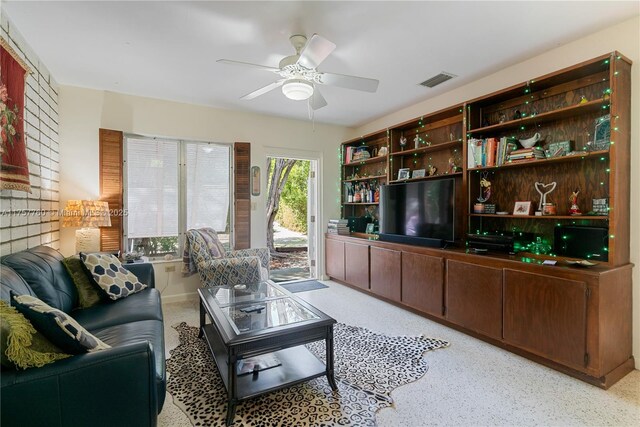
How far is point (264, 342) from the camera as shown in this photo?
A: 5.95 feet

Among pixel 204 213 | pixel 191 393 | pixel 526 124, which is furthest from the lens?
pixel 204 213

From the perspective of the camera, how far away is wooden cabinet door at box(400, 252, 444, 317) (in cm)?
315

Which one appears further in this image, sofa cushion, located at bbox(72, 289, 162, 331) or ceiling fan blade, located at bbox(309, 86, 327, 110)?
ceiling fan blade, located at bbox(309, 86, 327, 110)

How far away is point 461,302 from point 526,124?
179cm

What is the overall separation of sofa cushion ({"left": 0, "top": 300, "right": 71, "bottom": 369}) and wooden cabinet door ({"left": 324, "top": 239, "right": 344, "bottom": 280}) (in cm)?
374

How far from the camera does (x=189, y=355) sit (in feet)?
8.22

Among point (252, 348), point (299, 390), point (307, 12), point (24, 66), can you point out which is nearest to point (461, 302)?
point (299, 390)

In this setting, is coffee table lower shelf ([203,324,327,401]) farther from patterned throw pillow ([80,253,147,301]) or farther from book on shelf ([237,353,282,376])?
patterned throw pillow ([80,253,147,301])

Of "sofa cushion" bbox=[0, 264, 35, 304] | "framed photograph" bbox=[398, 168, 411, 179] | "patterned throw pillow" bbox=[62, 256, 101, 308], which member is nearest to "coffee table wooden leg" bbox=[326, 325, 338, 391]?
"sofa cushion" bbox=[0, 264, 35, 304]

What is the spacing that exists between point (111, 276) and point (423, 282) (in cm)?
299

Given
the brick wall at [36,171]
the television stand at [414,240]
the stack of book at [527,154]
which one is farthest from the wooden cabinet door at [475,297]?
the brick wall at [36,171]

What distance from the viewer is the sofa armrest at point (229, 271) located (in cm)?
337

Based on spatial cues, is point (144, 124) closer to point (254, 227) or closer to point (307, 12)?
point (254, 227)

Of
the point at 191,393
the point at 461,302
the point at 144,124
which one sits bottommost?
the point at 191,393
